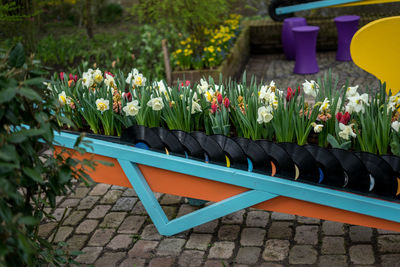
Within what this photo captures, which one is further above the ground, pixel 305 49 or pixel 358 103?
pixel 358 103

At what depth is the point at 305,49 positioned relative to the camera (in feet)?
20.7

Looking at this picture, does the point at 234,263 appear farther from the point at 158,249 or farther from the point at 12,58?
the point at 12,58

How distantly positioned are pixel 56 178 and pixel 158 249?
1.05 meters

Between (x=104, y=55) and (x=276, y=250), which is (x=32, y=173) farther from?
(x=104, y=55)

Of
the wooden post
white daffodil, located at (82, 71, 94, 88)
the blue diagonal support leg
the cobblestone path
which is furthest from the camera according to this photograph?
the cobblestone path

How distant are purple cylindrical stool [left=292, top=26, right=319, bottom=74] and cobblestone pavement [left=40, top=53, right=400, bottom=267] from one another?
11.8ft

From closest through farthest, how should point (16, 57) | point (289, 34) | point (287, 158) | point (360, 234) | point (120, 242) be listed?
point (16, 57)
point (287, 158)
point (360, 234)
point (120, 242)
point (289, 34)

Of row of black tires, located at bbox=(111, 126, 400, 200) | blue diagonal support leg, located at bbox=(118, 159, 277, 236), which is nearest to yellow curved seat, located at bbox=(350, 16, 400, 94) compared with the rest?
row of black tires, located at bbox=(111, 126, 400, 200)

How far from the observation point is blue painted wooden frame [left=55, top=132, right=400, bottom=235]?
226cm

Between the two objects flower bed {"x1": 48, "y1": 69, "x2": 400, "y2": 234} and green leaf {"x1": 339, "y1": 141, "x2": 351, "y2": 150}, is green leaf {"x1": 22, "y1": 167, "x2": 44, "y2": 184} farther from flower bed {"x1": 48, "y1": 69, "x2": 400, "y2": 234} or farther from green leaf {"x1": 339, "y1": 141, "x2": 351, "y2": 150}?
green leaf {"x1": 339, "y1": 141, "x2": 351, "y2": 150}

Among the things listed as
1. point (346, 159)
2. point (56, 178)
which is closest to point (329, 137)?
point (346, 159)

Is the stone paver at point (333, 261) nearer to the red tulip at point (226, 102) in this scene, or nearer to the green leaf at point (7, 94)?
the red tulip at point (226, 102)

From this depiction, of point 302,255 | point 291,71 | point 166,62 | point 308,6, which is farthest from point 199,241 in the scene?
point 308,6

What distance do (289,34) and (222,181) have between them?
488cm
